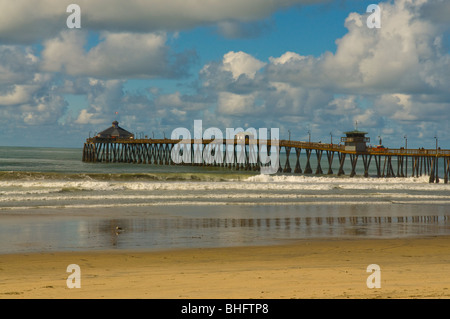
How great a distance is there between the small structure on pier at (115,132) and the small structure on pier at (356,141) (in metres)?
49.0

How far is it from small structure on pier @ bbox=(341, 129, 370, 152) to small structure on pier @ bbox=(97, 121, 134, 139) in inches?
1928

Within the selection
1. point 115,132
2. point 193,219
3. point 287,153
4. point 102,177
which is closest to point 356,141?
point 287,153

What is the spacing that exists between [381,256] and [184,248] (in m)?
4.78

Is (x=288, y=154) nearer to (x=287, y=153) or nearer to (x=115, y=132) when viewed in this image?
(x=287, y=153)

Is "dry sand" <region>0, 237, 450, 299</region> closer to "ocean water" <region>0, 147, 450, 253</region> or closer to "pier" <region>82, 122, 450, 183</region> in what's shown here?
"ocean water" <region>0, 147, 450, 253</region>

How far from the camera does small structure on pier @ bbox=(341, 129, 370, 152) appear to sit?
5741 cm

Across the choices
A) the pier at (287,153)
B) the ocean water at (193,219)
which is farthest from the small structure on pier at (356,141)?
the ocean water at (193,219)

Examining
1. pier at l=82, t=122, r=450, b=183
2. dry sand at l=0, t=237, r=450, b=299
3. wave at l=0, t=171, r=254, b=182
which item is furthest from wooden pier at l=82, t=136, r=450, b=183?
dry sand at l=0, t=237, r=450, b=299

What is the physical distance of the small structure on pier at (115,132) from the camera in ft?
313

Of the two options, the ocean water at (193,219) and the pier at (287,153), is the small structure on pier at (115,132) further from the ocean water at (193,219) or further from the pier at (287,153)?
the ocean water at (193,219)

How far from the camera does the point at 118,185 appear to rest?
3759cm

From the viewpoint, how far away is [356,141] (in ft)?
190

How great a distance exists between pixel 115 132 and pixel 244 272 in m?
91.7
